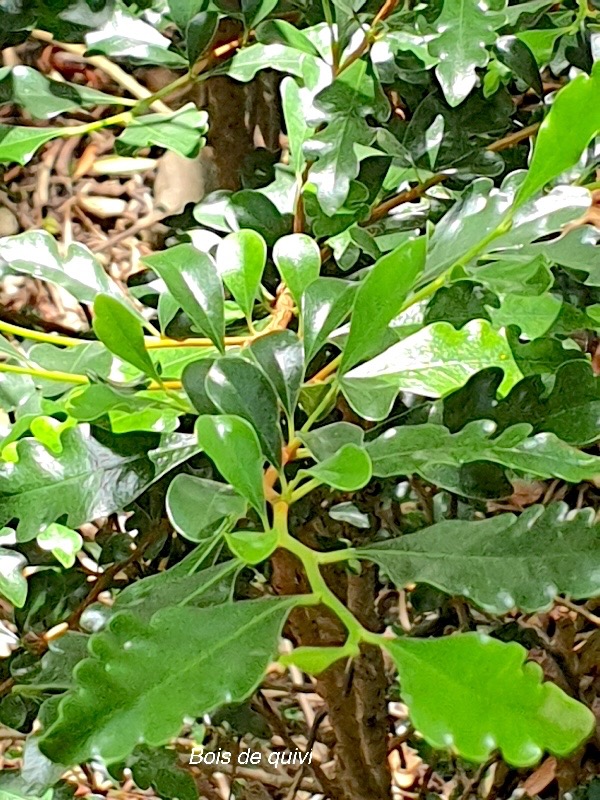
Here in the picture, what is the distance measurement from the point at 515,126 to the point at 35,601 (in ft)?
1.38

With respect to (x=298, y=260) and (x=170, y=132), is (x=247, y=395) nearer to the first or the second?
(x=298, y=260)

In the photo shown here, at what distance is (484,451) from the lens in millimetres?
312

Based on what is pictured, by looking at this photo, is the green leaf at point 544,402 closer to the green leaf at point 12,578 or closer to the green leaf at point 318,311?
the green leaf at point 318,311

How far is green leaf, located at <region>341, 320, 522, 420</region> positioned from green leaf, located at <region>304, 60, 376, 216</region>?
9cm

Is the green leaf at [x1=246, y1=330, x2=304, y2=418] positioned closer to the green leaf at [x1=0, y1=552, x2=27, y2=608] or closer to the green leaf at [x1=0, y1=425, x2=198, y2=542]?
the green leaf at [x1=0, y1=425, x2=198, y2=542]

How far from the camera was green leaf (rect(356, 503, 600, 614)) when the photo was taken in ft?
0.95

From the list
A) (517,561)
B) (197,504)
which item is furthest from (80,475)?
(517,561)

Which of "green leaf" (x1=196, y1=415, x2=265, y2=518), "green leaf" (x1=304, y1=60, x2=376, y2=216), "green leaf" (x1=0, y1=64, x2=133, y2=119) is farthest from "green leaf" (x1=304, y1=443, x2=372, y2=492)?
"green leaf" (x1=0, y1=64, x2=133, y2=119)

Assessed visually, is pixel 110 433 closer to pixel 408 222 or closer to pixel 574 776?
pixel 408 222

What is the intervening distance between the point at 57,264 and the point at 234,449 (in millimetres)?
193

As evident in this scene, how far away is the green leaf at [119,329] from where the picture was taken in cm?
29

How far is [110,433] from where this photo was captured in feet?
1.17

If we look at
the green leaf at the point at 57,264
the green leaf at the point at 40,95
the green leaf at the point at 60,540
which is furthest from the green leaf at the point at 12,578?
the green leaf at the point at 40,95

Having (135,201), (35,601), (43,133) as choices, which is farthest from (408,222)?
(135,201)
